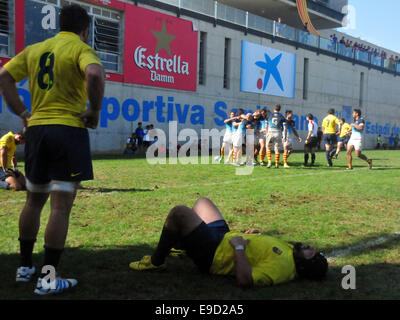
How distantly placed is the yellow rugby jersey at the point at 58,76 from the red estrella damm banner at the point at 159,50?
19222mm

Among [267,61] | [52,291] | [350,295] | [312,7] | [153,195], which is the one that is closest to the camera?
[52,291]

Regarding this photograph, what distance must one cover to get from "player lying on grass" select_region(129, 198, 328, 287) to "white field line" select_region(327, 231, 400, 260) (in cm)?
92

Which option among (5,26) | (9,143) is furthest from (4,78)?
(5,26)

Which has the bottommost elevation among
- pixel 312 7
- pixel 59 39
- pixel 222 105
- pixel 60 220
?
pixel 60 220

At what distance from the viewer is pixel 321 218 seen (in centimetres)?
609

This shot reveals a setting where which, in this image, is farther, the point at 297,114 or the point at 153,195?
the point at 297,114

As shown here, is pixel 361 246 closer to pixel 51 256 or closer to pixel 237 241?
pixel 237 241

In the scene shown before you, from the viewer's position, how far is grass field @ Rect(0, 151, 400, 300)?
333 cm

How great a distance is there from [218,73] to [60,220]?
973 inches

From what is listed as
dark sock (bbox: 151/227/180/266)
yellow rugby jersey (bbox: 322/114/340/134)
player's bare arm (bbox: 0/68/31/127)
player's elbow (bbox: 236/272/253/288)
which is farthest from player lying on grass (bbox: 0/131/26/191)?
yellow rugby jersey (bbox: 322/114/340/134)

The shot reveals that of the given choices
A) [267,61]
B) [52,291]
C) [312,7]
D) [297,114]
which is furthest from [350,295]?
[312,7]

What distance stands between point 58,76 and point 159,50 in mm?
20903

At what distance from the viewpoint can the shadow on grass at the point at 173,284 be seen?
10.4 ft

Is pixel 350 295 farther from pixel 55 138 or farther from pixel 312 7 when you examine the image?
pixel 312 7
